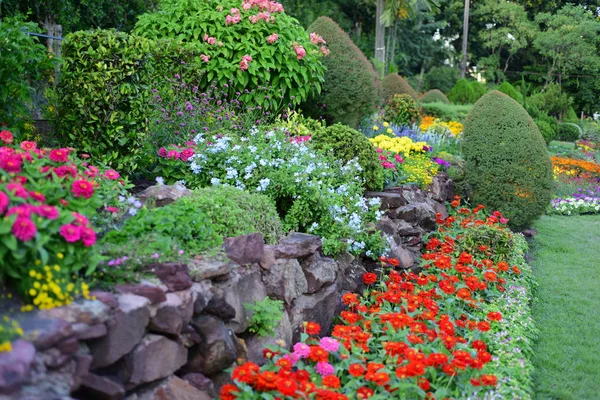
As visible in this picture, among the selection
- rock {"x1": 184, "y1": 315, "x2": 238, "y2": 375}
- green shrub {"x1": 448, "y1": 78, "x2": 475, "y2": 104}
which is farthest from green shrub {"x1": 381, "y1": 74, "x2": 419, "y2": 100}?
rock {"x1": 184, "y1": 315, "x2": 238, "y2": 375}

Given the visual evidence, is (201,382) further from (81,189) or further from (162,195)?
(162,195)

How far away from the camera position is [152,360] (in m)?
2.63

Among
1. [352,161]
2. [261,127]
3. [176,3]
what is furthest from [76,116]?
[176,3]

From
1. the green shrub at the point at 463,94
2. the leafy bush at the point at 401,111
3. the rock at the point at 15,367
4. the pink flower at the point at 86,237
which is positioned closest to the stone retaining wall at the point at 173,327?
the rock at the point at 15,367

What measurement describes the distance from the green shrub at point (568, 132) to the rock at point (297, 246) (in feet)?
73.9

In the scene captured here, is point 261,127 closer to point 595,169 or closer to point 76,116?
point 76,116

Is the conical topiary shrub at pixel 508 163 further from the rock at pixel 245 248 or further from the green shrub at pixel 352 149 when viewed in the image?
the rock at pixel 245 248

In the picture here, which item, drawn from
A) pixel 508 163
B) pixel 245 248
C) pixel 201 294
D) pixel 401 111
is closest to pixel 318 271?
pixel 245 248

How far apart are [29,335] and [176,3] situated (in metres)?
6.44

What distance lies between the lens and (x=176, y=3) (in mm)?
7758

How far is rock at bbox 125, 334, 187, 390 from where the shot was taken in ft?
8.32

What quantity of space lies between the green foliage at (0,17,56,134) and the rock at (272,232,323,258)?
2028 mm

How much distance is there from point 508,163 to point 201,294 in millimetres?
5875

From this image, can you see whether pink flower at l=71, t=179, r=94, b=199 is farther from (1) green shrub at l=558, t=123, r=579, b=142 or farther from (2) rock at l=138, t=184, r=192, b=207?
(1) green shrub at l=558, t=123, r=579, b=142
